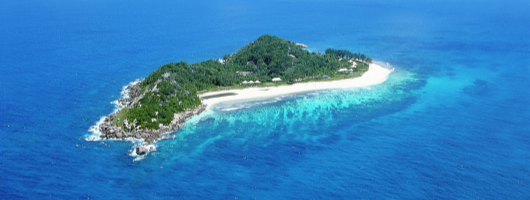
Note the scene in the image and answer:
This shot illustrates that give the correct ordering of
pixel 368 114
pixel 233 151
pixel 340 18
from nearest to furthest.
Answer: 1. pixel 233 151
2. pixel 368 114
3. pixel 340 18

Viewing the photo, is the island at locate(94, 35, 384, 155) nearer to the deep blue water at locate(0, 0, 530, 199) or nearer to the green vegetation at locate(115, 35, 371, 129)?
the green vegetation at locate(115, 35, 371, 129)

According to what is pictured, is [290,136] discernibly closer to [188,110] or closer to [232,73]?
[188,110]

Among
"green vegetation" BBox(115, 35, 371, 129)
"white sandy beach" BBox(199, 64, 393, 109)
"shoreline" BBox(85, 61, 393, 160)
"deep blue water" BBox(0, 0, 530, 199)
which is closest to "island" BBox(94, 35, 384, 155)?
"green vegetation" BBox(115, 35, 371, 129)

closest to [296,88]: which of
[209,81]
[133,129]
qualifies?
[209,81]

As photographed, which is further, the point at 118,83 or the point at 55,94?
the point at 118,83

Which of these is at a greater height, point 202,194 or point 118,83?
point 118,83

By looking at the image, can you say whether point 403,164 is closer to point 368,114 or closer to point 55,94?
point 368,114

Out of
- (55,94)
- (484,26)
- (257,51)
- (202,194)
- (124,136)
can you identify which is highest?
(484,26)

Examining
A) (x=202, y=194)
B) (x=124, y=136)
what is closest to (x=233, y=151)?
(x=202, y=194)
